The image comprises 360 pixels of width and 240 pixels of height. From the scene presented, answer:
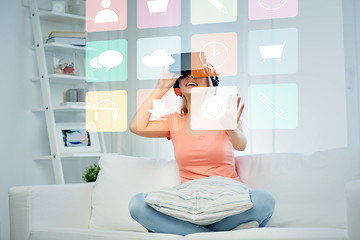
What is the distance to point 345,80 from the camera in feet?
6.94

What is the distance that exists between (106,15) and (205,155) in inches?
60.8

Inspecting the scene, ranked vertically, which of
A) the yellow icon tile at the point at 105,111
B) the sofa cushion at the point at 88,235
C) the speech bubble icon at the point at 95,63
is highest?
the speech bubble icon at the point at 95,63

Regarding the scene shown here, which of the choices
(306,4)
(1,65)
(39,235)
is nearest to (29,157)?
(1,65)

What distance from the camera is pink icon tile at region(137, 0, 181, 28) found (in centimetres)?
260

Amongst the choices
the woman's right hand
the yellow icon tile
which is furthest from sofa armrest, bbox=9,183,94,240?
the yellow icon tile

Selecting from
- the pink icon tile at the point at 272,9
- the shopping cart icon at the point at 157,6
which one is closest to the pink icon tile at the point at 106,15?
the shopping cart icon at the point at 157,6

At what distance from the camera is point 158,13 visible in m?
2.68

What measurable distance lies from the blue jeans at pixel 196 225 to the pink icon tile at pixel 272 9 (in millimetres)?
1170

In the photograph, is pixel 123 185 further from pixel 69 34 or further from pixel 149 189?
pixel 69 34

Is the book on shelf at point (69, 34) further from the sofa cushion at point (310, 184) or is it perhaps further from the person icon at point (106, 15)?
the sofa cushion at point (310, 184)

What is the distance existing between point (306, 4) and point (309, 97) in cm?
46

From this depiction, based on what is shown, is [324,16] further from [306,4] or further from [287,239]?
[287,239]

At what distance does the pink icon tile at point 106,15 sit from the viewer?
9.33 ft

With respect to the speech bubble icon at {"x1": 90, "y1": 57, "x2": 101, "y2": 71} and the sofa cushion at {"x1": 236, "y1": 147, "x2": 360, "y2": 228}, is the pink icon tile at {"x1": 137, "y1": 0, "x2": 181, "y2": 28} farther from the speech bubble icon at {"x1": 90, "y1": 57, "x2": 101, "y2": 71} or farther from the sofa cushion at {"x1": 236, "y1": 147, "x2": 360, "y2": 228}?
the sofa cushion at {"x1": 236, "y1": 147, "x2": 360, "y2": 228}
